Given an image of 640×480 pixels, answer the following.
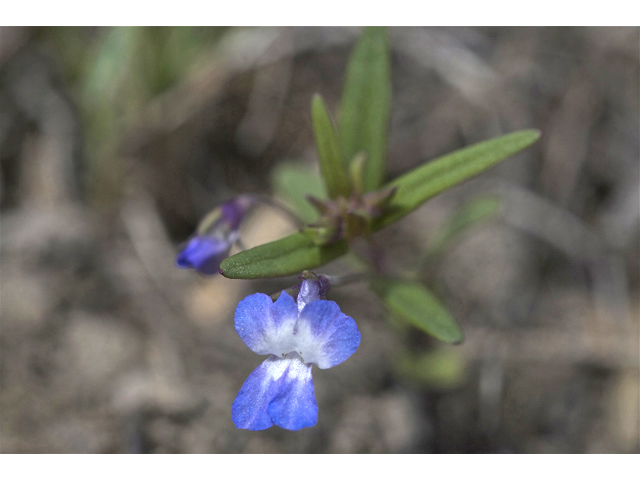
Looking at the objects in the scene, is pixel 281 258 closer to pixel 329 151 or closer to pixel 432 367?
pixel 329 151

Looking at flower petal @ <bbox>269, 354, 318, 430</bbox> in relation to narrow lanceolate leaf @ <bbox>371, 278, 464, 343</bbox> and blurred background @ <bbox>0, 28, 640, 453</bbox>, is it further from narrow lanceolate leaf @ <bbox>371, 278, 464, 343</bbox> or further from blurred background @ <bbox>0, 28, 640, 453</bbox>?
blurred background @ <bbox>0, 28, 640, 453</bbox>

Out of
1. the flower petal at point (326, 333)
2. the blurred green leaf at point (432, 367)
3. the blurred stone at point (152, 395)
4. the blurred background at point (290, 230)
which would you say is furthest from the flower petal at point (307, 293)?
the blurred stone at point (152, 395)

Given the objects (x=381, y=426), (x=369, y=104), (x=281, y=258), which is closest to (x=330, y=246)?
(x=281, y=258)

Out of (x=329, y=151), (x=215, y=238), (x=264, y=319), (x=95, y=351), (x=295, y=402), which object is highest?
(x=329, y=151)

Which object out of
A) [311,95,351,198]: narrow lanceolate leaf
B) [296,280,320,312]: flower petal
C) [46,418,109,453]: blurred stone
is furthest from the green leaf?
[46,418,109,453]: blurred stone

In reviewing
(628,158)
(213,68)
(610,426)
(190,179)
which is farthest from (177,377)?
(628,158)

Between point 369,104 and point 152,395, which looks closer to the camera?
point 369,104

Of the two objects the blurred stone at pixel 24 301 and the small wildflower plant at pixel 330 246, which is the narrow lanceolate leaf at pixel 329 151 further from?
the blurred stone at pixel 24 301

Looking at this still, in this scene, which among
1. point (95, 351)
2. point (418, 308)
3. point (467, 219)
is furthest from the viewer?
point (95, 351)
